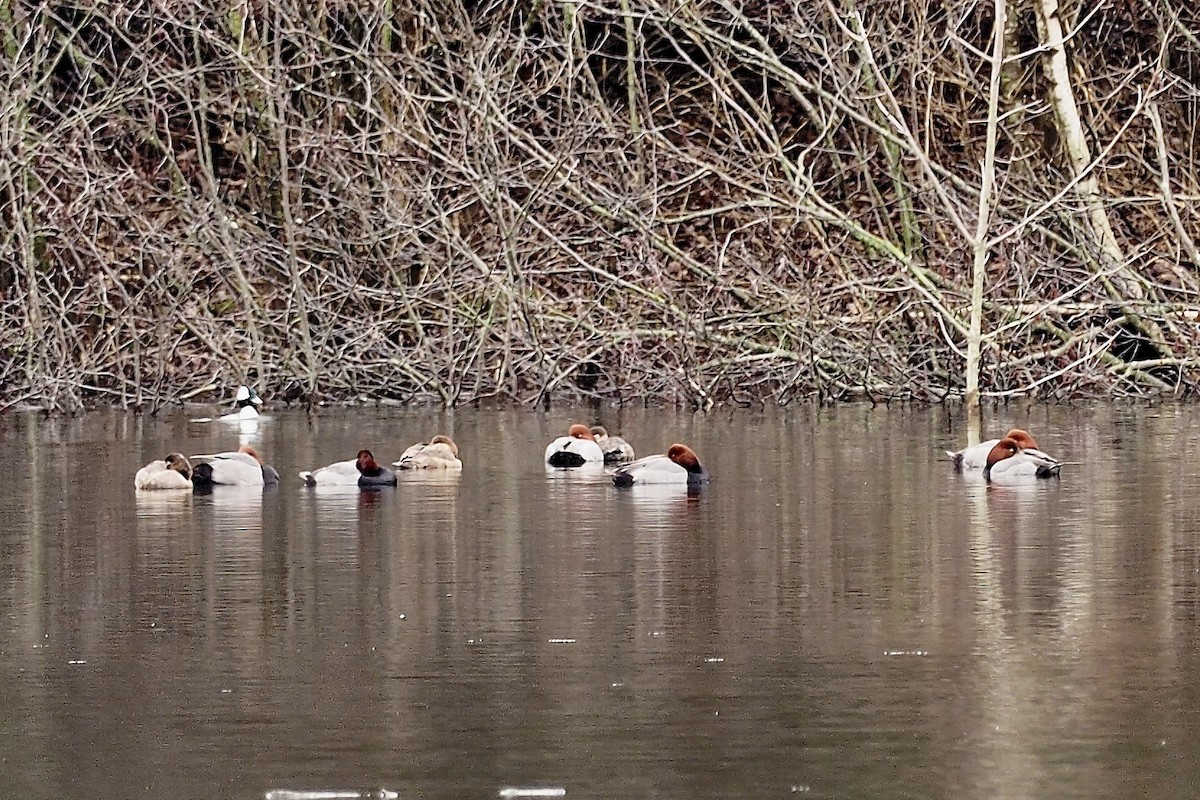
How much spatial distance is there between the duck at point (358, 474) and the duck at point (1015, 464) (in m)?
3.58

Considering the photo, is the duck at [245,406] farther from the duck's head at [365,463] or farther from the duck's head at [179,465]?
the duck's head at [365,463]

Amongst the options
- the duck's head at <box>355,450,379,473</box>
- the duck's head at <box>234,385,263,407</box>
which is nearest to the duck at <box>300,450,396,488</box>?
A: the duck's head at <box>355,450,379,473</box>

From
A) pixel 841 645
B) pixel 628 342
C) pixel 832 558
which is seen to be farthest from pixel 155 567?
pixel 628 342

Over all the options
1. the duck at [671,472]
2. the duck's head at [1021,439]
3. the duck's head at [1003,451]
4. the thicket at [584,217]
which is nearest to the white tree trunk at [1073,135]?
the thicket at [584,217]

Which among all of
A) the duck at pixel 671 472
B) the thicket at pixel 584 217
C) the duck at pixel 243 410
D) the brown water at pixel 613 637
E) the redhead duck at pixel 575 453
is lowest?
the brown water at pixel 613 637

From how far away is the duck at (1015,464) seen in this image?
15414 mm

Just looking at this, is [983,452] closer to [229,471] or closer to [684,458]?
[684,458]

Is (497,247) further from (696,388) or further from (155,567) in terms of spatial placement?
(155,567)

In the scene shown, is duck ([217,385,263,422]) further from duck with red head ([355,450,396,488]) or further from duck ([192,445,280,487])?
duck with red head ([355,450,396,488])

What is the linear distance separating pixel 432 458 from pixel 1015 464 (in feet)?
12.5

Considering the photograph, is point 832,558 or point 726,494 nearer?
point 832,558

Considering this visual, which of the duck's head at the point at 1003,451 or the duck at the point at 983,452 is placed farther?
the duck at the point at 983,452

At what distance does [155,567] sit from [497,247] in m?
15.0

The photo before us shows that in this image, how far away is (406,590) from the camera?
36.0ft
